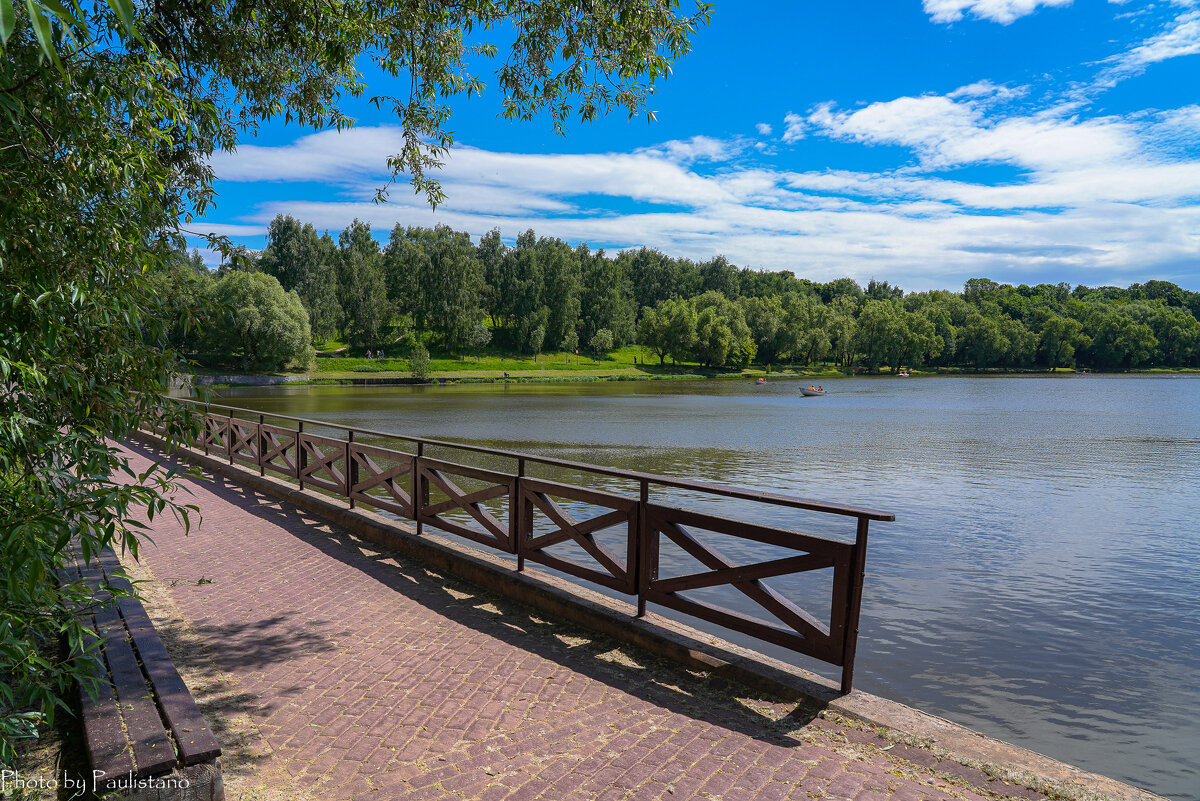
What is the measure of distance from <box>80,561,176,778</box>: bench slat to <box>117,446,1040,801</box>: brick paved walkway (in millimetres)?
784

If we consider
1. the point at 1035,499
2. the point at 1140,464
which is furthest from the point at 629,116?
the point at 1140,464

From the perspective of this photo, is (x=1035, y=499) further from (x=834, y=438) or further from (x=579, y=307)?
(x=579, y=307)

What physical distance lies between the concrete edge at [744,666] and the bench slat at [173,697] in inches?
129

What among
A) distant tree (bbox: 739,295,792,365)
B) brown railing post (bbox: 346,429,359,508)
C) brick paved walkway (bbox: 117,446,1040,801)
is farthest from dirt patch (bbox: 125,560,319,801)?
A: distant tree (bbox: 739,295,792,365)

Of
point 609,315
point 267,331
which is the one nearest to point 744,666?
point 267,331

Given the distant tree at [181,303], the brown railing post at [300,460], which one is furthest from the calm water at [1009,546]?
the brown railing post at [300,460]

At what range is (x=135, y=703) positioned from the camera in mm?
3996

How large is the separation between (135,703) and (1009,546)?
1493cm

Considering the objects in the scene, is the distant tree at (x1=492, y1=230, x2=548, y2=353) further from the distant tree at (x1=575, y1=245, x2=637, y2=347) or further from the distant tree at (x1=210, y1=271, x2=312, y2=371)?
the distant tree at (x1=210, y1=271, x2=312, y2=371)

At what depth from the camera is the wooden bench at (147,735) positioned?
3.38 metres

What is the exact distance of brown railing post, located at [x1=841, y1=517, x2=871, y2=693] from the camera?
4863 millimetres

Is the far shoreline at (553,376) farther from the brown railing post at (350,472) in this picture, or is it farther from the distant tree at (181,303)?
the distant tree at (181,303)

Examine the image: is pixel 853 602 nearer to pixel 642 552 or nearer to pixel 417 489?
pixel 642 552

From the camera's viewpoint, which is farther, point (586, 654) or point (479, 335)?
point (479, 335)
